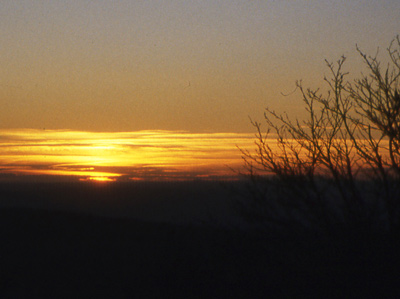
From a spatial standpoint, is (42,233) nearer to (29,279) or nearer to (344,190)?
(29,279)

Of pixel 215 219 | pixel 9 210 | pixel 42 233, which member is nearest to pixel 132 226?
pixel 42 233

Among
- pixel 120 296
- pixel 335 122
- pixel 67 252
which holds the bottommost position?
pixel 120 296

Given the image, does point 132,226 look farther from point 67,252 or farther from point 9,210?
point 9,210

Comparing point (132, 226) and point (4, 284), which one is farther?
point (132, 226)

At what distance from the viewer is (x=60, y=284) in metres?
18.5

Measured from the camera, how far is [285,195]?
900 centimetres

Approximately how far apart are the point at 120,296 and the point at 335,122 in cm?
1107

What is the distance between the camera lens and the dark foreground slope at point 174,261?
838 cm

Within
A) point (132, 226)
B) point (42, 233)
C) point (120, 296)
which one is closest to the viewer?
point (120, 296)

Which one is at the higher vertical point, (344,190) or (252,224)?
(344,190)

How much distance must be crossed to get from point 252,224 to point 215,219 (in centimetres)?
101

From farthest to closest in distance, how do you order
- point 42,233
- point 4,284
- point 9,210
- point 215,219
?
point 9,210
point 42,233
point 4,284
point 215,219

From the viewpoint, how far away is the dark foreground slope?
8.38 m

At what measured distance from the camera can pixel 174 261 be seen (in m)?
17.3
